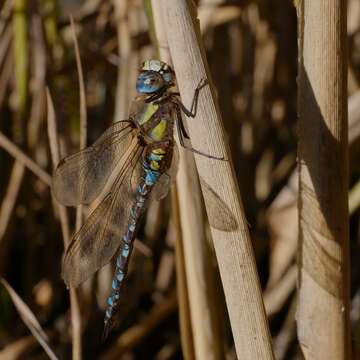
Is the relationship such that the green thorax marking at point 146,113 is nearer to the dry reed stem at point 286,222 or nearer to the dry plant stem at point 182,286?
the dry plant stem at point 182,286

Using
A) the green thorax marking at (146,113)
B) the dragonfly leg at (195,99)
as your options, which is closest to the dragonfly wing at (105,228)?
the green thorax marking at (146,113)

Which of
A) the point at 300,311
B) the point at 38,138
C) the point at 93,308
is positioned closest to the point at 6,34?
the point at 38,138

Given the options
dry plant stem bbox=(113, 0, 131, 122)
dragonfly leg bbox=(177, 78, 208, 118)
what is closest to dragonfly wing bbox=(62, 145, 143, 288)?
dry plant stem bbox=(113, 0, 131, 122)

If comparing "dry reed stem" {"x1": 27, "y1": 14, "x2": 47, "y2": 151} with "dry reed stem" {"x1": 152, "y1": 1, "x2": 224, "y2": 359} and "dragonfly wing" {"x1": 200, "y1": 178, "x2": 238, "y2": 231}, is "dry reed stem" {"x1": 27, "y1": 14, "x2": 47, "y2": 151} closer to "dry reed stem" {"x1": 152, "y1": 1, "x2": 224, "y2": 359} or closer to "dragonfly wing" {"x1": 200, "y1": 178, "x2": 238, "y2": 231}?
"dry reed stem" {"x1": 152, "y1": 1, "x2": 224, "y2": 359}

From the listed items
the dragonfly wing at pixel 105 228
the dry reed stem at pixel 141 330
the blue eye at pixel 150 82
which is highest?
the blue eye at pixel 150 82

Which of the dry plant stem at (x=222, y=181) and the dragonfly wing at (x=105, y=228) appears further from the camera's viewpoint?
the dragonfly wing at (x=105, y=228)

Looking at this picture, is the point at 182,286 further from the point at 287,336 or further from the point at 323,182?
the point at 287,336

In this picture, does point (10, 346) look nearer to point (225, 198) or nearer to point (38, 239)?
point (38, 239)
